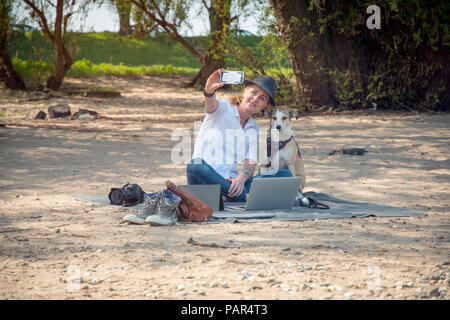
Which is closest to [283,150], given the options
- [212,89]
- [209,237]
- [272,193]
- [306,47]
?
[272,193]

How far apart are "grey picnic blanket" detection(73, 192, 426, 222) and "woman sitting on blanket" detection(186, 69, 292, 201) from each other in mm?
334

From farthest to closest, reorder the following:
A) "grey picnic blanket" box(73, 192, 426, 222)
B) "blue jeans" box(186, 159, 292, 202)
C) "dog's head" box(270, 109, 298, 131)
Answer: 1. "dog's head" box(270, 109, 298, 131)
2. "blue jeans" box(186, 159, 292, 202)
3. "grey picnic blanket" box(73, 192, 426, 222)

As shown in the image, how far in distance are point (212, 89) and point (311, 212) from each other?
151 cm

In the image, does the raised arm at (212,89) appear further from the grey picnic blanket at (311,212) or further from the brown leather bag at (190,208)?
the grey picnic blanket at (311,212)

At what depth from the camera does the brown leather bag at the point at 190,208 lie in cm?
456

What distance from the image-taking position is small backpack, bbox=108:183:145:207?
5.21 meters

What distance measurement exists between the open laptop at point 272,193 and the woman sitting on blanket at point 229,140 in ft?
0.58

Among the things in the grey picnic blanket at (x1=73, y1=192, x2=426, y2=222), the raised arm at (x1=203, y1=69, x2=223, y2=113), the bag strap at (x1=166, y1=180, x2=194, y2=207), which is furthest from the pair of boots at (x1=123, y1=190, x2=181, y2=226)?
the raised arm at (x1=203, y1=69, x2=223, y2=113)

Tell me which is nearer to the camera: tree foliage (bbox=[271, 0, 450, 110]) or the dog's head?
the dog's head

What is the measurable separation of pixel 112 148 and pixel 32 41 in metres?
17.5

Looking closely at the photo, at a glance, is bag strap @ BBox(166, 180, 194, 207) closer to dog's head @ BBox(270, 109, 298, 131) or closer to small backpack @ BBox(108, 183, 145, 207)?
small backpack @ BBox(108, 183, 145, 207)

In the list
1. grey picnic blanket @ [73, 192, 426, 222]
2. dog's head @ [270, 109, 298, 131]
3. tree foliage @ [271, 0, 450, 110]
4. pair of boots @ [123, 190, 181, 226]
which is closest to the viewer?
pair of boots @ [123, 190, 181, 226]

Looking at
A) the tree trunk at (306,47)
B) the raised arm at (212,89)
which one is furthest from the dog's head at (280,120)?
the tree trunk at (306,47)
